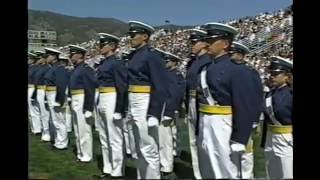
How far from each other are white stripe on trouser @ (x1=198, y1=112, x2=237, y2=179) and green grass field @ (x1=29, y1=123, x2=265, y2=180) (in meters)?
0.89

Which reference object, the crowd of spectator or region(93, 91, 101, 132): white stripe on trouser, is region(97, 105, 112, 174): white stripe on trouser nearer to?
region(93, 91, 101, 132): white stripe on trouser

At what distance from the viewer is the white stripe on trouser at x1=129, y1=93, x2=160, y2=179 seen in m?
3.99

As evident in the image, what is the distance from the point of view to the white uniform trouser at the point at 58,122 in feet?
19.5

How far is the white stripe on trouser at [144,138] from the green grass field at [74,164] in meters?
0.43

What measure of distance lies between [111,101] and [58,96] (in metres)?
1.31

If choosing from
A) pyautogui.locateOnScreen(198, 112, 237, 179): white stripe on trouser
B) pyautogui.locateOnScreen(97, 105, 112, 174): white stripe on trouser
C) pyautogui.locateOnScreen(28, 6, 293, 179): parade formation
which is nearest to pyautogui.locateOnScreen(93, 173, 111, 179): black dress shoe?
pyautogui.locateOnScreen(28, 6, 293, 179): parade formation

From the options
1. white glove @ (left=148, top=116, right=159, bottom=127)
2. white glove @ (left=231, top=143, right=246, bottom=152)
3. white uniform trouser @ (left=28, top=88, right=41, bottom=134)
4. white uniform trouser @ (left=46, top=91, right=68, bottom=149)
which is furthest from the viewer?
white uniform trouser @ (left=28, top=88, right=41, bottom=134)

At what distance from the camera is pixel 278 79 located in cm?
393

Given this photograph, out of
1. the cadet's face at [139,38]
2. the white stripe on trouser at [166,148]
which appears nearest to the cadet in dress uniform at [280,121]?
the cadet's face at [139,38]

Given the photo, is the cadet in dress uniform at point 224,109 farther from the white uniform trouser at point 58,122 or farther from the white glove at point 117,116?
the white uniform trouser at point 58,122
